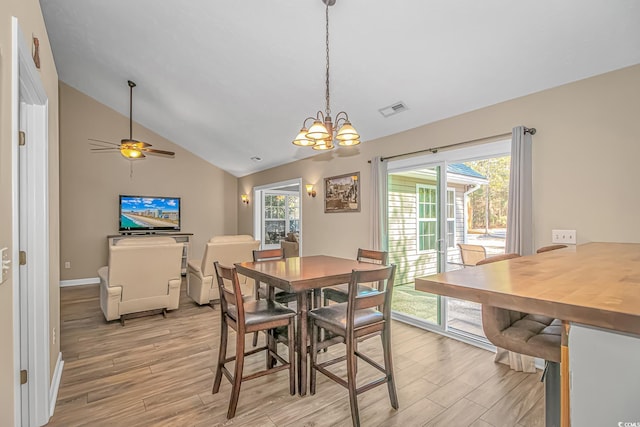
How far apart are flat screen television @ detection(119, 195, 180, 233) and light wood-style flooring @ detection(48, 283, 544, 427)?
3.65m

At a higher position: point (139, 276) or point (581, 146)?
point (581, 146)

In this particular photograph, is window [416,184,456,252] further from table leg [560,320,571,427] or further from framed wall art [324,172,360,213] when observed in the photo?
table leg [560,320,571,427]

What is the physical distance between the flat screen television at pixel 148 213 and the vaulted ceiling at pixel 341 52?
2498 millimetres

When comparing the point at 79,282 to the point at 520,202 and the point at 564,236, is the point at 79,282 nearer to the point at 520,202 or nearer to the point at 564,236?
the point at 520,202

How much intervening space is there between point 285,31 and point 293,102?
118cm

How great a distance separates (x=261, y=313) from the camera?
7.81 feet

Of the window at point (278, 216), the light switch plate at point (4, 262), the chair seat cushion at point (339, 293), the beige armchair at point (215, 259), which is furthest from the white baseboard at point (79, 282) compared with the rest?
the light switch plate at point (4, 262)

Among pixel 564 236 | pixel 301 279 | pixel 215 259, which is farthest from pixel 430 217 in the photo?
pixel 215 259

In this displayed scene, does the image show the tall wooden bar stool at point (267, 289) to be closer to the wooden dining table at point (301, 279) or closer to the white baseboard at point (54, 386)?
the wooden dining table at point (301, 279)

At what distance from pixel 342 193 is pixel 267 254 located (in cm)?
192

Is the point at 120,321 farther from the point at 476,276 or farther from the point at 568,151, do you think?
the point at 568,151

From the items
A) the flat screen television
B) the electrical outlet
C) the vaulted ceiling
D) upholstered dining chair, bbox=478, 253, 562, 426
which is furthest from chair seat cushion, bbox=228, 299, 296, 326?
the flat screen television

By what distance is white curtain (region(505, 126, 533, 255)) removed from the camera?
2828 mm

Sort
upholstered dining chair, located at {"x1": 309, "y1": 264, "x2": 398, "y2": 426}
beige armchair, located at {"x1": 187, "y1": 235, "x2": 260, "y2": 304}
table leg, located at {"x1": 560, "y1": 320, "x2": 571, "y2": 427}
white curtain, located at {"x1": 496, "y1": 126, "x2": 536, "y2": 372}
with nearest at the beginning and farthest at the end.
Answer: table leg, located at {"x1": 560, "y1": 320, "x2": 571, "y2": 427}, upholstered dining chair, located at {"x1": 309, "y1": 264, "x2": 398, "y2": 426}, white curtain, located at {"x1": 496, "y1": 126, "x2": 536, "y2": 372}, beige armchair, located at {"x1": 187, "y1": 235, "x2": 260, "y2": 304}
